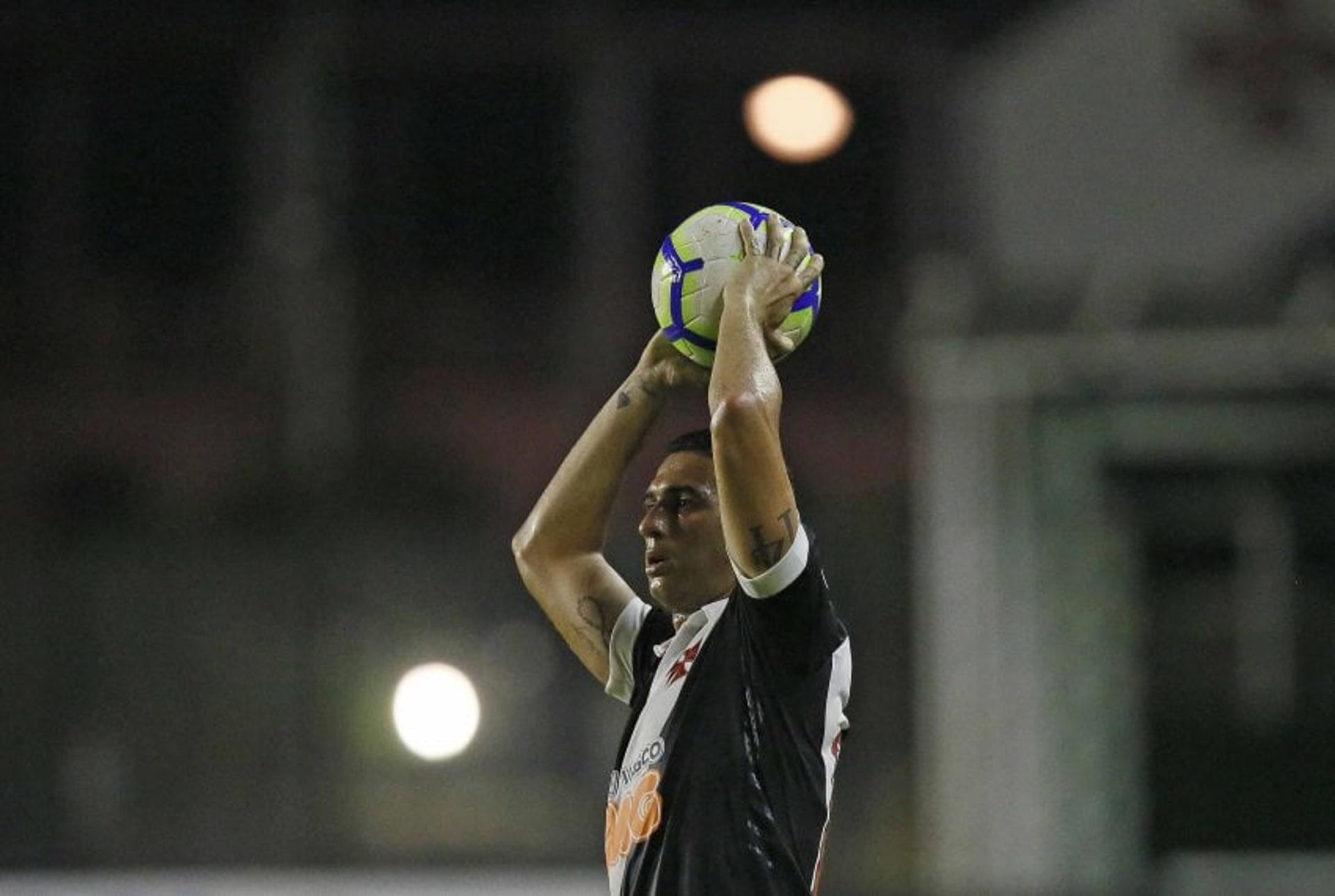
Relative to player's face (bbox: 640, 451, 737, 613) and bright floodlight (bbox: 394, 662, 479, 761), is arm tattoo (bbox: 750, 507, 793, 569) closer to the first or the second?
player's face (bbox: 640, 451, 737, 613)

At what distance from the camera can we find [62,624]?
11.7m

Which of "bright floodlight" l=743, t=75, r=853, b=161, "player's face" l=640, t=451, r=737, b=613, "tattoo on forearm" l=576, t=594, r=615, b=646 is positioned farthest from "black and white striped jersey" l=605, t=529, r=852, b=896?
"bright floodlight" l=743, t=75, r=853, b=161

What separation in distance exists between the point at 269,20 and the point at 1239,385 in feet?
22.2

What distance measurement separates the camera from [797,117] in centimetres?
1258

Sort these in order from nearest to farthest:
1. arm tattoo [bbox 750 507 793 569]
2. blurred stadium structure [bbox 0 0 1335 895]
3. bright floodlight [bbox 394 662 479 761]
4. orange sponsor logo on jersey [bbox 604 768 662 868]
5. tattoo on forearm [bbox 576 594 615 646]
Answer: arm tattoo [bbox 750 507 793 569]
orange sponsor logo on jersey [bbox 604 768 662 868]
tattoo on forearm [bbox 576 594 615 646]
blurred stadium structure [bbox 0 0 1335 895]
bright floodlight [bbox 394 662 479 761]

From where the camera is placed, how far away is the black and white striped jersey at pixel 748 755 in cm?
285

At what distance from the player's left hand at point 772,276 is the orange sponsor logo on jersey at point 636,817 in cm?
70

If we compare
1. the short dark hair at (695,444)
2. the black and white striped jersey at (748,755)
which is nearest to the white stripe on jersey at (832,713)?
the black and white striped jersey at (748,755)

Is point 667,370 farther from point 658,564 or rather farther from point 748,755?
point 748,755

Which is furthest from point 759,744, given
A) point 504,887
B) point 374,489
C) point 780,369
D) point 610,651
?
point 374,489

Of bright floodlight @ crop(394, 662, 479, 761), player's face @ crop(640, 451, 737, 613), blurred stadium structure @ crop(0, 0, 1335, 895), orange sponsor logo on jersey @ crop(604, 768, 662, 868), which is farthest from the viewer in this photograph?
bright floodlight @ crop(394, 662, 479, 761)

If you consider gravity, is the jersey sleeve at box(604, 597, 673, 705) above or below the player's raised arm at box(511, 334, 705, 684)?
below

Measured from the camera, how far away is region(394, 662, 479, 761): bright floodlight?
10.6 m

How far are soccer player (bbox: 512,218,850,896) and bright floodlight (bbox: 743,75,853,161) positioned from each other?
29.2 ft
